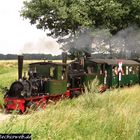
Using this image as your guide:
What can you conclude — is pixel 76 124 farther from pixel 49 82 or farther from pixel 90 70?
pixel 90 70

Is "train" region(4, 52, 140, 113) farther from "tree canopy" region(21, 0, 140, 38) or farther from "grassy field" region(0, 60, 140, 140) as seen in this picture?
"tree canopy" region(21, 0, 140, 38)

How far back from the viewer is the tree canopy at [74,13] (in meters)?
31.9

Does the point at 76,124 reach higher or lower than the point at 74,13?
lower

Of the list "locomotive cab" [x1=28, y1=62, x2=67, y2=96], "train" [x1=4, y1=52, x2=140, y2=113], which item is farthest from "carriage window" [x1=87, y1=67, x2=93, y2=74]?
"locomotive cab" [x1=28, y1=62, x2=67, y2=96]

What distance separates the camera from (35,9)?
33.2 m

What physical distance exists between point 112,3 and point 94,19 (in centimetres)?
189

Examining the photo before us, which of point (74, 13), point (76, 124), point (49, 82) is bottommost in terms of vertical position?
point (76, 124)

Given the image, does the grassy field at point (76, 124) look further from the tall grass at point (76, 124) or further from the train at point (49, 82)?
the train at point (49, 82)

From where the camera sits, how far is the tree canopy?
105 ft

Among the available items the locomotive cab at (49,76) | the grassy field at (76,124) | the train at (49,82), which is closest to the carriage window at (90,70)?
the train at (49,82)

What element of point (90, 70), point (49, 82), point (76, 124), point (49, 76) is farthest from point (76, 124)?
point (90, 70)

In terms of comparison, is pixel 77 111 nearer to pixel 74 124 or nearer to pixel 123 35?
pixel 74 124

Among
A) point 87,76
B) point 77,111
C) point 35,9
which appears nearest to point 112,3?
point 35,9

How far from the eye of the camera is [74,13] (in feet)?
104
